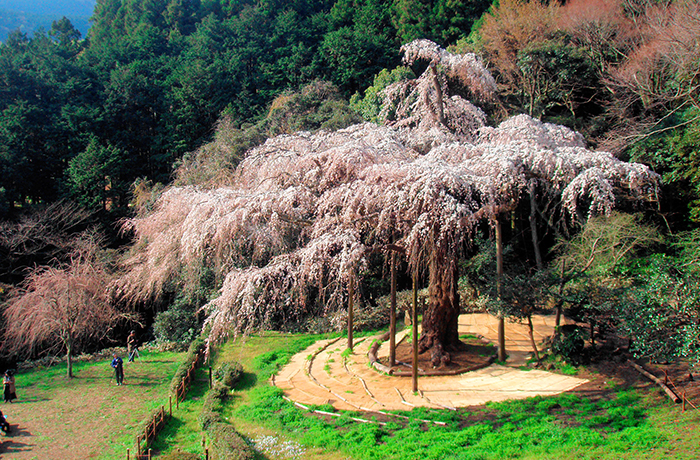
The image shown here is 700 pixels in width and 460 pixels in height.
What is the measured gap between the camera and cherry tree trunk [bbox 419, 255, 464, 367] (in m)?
Result: 10.6

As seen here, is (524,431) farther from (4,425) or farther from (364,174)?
(4,425)

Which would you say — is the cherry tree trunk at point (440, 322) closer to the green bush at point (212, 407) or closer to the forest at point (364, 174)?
the forest at point (364, 174)

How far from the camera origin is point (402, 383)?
10070 millimetres

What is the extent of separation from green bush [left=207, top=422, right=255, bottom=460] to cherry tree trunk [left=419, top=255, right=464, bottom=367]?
15.7ft

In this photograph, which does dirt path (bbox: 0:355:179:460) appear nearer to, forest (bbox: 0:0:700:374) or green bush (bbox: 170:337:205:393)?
green bush (bbox: 170:337:205:393)

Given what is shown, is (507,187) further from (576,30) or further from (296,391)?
(576,30)

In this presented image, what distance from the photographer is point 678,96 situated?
1376 cm

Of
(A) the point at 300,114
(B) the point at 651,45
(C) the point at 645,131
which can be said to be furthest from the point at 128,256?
(B) the point at 651,45

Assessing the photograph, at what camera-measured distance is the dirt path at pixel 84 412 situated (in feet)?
31.6

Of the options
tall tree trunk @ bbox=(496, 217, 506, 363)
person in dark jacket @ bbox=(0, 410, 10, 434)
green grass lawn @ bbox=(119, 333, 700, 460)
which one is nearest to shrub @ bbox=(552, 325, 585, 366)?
tall tree trunk @ bbox=(496, 217, 506, 363)

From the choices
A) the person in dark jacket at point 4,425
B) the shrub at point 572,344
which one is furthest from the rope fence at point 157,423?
the shrub at point 572,344

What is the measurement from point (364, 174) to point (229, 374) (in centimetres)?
622

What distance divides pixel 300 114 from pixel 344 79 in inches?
277

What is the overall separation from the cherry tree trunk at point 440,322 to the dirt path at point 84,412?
701 cm
